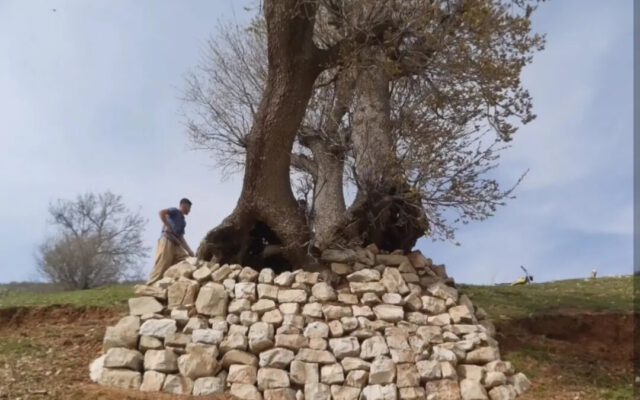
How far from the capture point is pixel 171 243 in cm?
916

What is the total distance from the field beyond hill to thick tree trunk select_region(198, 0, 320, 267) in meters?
2.19

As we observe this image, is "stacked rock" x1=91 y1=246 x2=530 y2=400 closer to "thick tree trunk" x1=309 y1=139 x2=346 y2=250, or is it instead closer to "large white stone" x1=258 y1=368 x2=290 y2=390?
"large white stone" x1=258 y1=368 x2=290 y2=390

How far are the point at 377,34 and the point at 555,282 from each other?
10.2 meters

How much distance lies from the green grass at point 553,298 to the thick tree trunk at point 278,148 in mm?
3828

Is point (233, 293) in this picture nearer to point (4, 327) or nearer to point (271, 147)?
point (271, 147)

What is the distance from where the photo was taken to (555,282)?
53.9 ft

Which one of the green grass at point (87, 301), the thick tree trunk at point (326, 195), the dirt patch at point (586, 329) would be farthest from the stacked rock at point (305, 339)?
the green grass at point (87, 301)

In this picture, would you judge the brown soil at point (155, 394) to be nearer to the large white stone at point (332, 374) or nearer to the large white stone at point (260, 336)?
the large white stone at point (260, 336)

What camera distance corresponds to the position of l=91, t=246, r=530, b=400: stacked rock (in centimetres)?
720

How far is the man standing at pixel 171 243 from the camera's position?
9008 mm

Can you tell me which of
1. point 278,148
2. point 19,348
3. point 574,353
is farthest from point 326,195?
point 19,348

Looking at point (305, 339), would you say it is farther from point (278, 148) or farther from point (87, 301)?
point (87, 301)

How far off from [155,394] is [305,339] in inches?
69.8

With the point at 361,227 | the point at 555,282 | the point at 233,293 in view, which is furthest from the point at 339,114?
the point at 555,282
